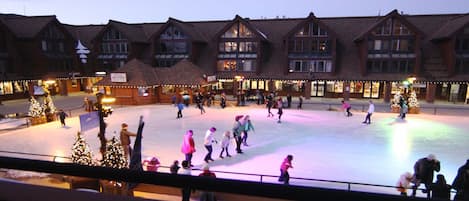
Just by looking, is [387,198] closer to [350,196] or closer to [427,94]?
[350,196]

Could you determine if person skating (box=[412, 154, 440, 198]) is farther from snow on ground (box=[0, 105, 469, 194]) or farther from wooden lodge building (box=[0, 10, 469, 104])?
wooden lodge building (box=[0, 10, 469, 104])

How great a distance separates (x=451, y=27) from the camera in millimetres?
31234

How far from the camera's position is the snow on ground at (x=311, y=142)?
11891 mm

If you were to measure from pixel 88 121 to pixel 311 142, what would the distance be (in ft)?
36.1

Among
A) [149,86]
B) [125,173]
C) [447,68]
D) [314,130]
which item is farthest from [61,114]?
[447,68]

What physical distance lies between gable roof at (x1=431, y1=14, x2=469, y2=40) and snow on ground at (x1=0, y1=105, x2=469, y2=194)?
11.4 meters

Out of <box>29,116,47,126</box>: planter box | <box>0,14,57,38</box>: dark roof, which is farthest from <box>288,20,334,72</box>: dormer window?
<box>0,14,57,38</box>: dark roof

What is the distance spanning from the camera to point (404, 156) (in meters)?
13.5

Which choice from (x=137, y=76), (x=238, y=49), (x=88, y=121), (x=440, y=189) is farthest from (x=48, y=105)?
(x=440, y=189)

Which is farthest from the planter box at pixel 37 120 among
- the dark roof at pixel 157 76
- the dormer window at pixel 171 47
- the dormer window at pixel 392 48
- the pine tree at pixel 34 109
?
the dormer window at pixel 392 48

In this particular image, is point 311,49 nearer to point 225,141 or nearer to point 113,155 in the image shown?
point 225,141

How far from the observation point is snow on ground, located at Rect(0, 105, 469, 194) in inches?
468

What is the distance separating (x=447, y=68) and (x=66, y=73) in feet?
145

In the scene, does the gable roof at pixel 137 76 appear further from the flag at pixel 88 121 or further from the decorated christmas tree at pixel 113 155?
the flag at pixel 88 121
